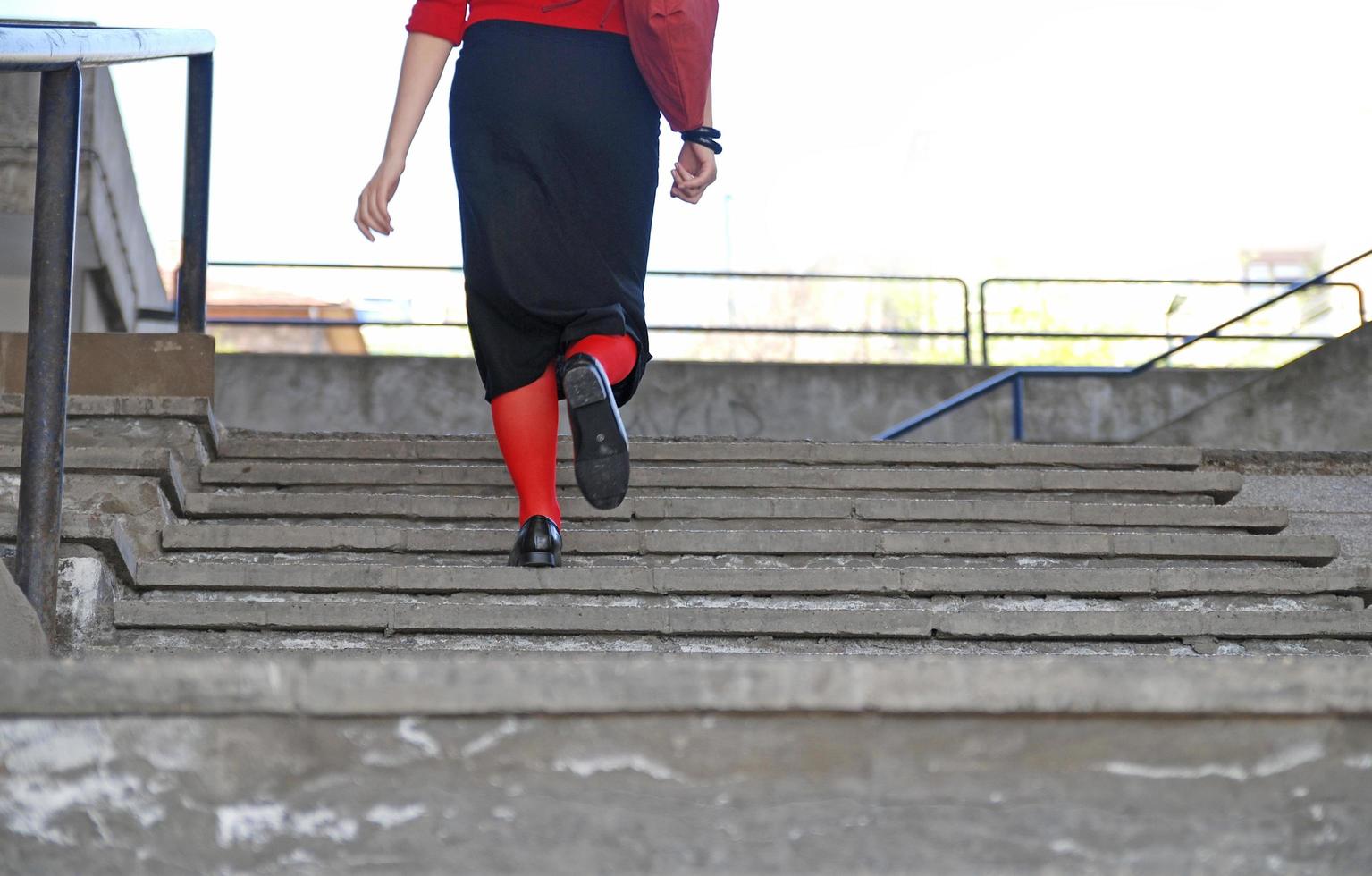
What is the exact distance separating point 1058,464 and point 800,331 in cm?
674

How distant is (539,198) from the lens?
301cm

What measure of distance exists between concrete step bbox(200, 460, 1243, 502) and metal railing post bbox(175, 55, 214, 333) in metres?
0.51

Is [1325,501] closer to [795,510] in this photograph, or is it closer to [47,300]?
[795,510]

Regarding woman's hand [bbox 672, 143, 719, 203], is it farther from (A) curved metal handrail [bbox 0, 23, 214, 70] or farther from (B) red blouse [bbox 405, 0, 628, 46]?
(A) curved metal handrail [bbox 0, 23, 214, 70]

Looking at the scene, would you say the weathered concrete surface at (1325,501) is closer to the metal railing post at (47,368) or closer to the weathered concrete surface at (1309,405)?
the metal railing post at (47,368)

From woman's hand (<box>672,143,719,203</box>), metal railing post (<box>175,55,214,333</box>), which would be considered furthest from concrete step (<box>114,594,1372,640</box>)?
metal railing post (<box>175,55,214,333</box>)

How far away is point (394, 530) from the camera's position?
3336mm

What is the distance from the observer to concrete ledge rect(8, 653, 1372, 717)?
131cm

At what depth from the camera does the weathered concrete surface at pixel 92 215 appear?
6.25 meters

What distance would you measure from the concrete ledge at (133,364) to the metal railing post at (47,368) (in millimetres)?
1556

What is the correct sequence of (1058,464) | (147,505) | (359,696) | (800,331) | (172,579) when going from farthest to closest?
(800,331)
(1058,464)
(147,505)
(172,579)
(359,696)

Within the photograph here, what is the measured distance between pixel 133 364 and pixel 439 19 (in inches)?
53.1

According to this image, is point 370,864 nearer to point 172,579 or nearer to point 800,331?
point 172,579

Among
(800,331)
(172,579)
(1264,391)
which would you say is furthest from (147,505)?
(800,331)
